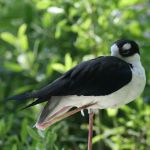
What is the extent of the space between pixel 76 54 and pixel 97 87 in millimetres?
1078

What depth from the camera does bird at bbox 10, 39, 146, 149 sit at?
89 cm

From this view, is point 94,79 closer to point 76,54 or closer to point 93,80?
point 93,80

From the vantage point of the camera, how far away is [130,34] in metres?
1.76

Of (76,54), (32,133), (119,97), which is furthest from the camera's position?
(76,54)

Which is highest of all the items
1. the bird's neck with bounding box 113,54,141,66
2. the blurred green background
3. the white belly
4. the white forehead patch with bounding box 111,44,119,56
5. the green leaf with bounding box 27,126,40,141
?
the white forehead patch with bounding box 111,44,119,56

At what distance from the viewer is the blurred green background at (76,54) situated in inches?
65.3

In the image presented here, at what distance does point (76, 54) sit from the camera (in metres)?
1.99

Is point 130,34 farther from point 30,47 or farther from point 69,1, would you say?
point 30,47

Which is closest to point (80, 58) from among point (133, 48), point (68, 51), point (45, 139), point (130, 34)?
point (68, 51)

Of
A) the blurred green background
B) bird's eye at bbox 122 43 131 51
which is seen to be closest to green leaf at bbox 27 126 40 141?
the blurred green background

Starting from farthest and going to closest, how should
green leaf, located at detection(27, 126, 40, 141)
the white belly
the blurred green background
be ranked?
the blurred green background, green leaf, located at detection(27, 126, 40, 141), the white belly

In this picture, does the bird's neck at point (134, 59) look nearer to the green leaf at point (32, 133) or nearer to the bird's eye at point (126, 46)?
the bird's eye at point (126, 46)

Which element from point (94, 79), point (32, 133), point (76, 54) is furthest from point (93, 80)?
point (76, 54)

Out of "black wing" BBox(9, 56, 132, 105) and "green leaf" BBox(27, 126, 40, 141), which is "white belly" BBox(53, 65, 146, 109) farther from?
"green leaf" BBox(27, 126, 40, 141)
